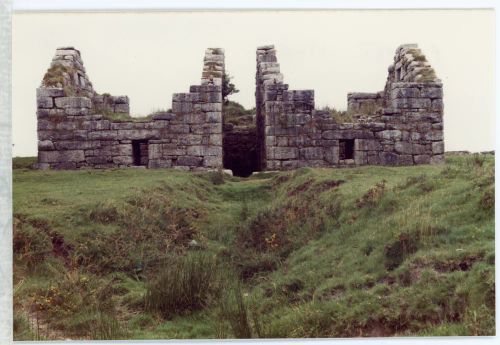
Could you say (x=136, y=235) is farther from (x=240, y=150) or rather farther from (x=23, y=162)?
(x=240, y=150)

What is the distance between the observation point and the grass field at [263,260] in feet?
31.9

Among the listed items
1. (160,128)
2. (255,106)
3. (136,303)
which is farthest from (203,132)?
(136,303)

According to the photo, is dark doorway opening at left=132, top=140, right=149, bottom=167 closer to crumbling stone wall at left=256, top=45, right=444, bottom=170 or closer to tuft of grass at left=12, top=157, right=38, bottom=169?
tuft of grass at left=12, top=157, right=38, bottom=169

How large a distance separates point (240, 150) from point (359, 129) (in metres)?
2.96

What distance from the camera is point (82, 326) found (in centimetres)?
1006

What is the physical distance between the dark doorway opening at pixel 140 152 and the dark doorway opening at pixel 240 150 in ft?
6.10

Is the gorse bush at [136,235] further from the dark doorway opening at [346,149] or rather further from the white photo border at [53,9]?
the dark doorway opening at [346,149]

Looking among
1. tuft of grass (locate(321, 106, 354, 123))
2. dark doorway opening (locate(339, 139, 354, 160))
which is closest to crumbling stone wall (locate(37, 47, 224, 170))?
tuft of grass (locate(321, 106, 354, 123))

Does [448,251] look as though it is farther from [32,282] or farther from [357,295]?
[32,282]

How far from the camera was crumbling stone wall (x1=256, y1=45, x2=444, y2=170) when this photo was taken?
49.2ft

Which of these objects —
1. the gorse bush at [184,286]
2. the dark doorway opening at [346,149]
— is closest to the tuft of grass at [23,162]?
the gorse bush at [184,286]

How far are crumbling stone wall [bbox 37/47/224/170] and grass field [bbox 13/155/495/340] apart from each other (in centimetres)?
193

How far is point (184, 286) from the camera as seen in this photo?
10539 millimetres

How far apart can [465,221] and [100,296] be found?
16.3ft
